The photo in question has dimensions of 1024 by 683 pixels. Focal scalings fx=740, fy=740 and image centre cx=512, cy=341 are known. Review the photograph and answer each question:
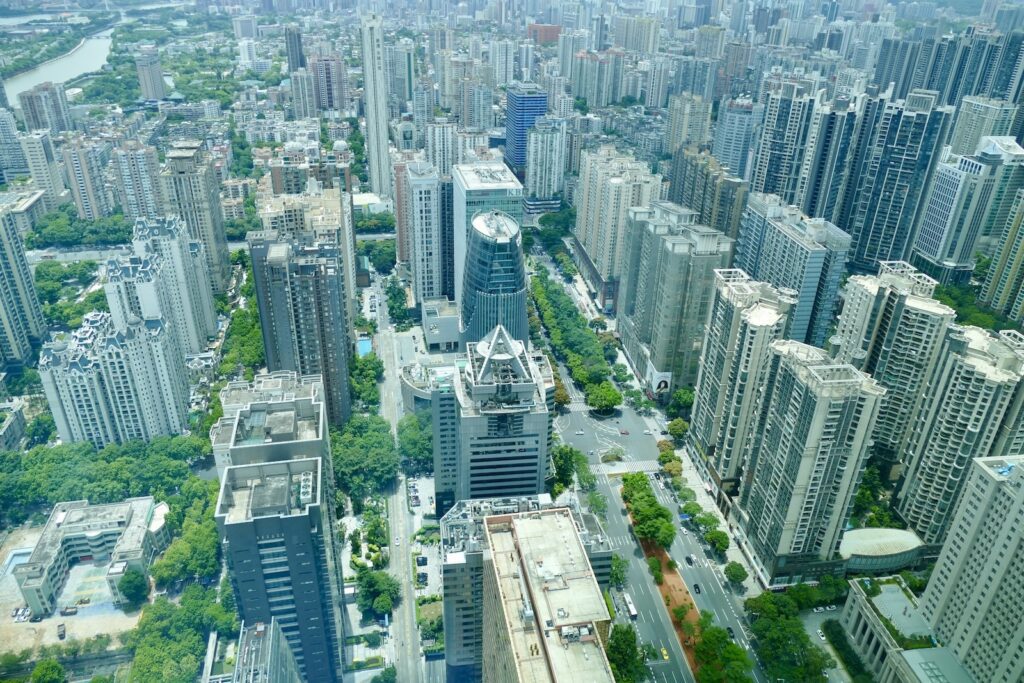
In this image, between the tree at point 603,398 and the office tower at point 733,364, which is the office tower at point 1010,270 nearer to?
the office tower at point 733,364

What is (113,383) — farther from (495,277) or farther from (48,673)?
(495,277)

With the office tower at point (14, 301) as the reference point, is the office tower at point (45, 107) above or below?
above

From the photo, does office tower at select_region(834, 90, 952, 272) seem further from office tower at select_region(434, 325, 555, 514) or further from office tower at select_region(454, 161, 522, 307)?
office tower at select_region(434, 325, 555, 514)

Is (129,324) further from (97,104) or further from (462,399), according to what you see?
(97,104)

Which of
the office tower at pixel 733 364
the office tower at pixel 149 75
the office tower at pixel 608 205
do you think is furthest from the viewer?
the office tower at pixel 149 75

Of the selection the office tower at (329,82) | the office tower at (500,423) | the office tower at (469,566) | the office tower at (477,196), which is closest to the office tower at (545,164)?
the office tower at (477,196)

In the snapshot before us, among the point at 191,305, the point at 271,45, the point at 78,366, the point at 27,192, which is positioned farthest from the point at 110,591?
the point at 271,45

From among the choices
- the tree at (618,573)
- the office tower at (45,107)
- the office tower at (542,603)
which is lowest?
the tree at (618,573)
